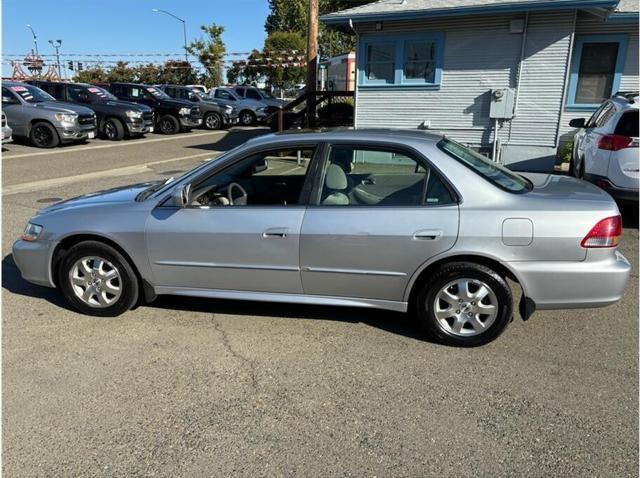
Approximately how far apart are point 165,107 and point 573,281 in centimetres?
2018

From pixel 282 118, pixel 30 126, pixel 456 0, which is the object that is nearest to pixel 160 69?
pixel 30 126

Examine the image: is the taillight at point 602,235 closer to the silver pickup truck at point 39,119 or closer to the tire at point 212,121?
the silver pickup truck at point 39,119

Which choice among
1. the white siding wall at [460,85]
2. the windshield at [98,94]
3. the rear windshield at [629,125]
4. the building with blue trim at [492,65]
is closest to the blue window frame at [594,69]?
the building with blue trim at [492,65]

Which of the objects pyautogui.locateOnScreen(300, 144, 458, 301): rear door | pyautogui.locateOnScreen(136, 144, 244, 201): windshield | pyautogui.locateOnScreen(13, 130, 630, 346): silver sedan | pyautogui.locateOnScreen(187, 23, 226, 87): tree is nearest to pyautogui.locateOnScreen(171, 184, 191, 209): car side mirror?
pyautogui.locateOnScreen(13, 130, 630, 346): silver sedan

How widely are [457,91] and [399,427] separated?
9.97 metres

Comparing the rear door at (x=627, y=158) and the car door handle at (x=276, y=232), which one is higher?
the rear door at (x=627, y=158)

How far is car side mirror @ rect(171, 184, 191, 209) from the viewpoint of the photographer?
372 cm

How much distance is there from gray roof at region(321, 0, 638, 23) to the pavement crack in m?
9.05

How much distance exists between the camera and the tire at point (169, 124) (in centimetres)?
2097

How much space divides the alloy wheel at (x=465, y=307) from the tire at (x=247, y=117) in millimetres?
22409

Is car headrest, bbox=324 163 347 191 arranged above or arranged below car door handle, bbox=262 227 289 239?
above

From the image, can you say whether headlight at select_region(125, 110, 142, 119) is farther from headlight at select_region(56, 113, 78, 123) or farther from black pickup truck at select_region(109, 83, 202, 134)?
black pickup truck at select_region(109, 83, 202, 134)

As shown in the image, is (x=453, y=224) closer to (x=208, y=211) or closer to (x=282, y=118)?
(x=208, y=211)

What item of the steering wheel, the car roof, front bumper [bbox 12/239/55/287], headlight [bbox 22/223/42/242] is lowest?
front bumper [bbox 12/239/55/287]
